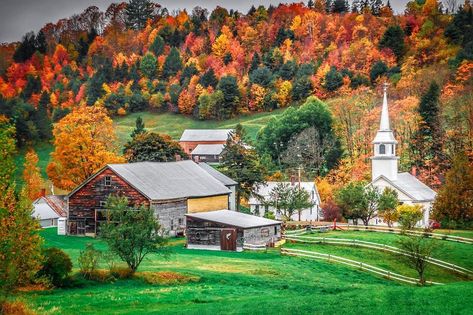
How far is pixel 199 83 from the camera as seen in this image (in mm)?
163750

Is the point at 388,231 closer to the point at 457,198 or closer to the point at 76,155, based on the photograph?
the point at 457,198

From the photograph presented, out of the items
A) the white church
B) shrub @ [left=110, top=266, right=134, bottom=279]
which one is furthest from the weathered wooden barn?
shrub @ [left=110, top=266, right=134, bottom=279]

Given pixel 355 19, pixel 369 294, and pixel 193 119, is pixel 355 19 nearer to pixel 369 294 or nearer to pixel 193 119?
pixel 193 119

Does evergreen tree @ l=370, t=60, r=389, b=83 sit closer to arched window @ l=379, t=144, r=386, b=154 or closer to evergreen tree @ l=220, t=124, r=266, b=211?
arched window @ l=379, t=144, r=386, b=154

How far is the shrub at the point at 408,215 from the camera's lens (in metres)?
66.4

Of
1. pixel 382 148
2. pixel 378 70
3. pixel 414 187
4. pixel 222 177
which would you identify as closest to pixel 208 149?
pixel 378 70

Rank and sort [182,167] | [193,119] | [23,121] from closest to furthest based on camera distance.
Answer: [182,167]
[23,121]
[193,119]

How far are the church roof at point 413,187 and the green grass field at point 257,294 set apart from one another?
30.4 metres

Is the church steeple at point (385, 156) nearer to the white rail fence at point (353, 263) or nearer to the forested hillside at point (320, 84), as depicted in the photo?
the forested hillside at point (320, 84)

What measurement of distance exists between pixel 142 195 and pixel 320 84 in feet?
297

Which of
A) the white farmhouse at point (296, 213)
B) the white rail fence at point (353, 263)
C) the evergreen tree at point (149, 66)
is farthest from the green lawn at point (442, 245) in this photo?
the evergreen tree at point (149, 66)

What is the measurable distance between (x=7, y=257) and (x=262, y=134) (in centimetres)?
8461

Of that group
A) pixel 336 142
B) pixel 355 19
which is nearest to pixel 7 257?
pixel 336 142

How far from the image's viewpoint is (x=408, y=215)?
223 ft
